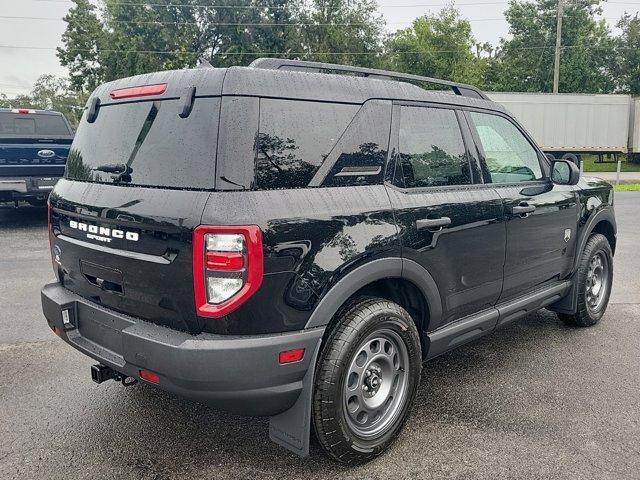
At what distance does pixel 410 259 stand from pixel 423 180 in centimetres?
50

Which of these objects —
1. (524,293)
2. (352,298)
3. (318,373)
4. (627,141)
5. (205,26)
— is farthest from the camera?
(205,26)

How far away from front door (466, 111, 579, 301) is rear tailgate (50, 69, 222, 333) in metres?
1.92

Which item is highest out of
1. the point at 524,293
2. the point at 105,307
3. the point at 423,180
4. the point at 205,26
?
the point at 205,26

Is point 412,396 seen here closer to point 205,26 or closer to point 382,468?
point 382,468

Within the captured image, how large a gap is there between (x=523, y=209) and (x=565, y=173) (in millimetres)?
698

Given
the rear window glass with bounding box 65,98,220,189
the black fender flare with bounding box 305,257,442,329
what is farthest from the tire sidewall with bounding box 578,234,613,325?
the rear window glass with bounding box 65,98,220,189

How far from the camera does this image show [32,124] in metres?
10.4

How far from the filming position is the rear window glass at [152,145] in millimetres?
2449

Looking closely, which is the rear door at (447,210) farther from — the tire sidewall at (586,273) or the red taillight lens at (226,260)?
the tire sidewall at (586,273)

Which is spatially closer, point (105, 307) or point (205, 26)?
point (105, 307)

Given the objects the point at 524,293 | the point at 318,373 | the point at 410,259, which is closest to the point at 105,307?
the point at 318,373

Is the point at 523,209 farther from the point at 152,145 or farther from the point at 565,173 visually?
the point at 152,145

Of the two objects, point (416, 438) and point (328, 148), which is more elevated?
point (328, 148)

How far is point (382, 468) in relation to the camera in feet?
9.27
